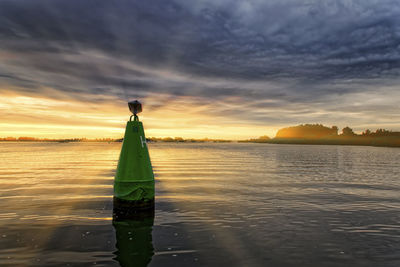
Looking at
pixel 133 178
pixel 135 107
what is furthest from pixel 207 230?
pixel 135 107

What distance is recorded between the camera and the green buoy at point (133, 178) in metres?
8.66

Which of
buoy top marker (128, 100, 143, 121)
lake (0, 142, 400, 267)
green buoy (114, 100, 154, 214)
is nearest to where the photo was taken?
lake (0, 142, 400, 267)

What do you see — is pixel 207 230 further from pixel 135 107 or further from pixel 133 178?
pixel 135 107

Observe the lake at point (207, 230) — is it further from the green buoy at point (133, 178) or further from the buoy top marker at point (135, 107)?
the buoy top marker at point (135, 107)

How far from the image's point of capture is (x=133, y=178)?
866 centimetres

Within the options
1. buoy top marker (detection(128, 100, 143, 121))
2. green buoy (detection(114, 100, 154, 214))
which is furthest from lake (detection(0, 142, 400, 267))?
buoy top marker (detection(128, 100, 143, 121))

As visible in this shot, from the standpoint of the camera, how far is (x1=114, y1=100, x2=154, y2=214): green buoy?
8656mm

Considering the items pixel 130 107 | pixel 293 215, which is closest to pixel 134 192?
pixel 130 107

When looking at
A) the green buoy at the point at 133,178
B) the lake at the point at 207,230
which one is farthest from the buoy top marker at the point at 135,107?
the lake at the point at 207,230

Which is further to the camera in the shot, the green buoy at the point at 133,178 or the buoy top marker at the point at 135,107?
the buoy top marker at the point at 135,107

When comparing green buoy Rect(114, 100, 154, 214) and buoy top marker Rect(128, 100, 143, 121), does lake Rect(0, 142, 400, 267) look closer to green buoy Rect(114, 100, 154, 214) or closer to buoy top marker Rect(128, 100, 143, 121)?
green buoy Rect(114, 100, 154, 214)

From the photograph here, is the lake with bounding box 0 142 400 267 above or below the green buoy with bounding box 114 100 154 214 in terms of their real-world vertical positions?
below

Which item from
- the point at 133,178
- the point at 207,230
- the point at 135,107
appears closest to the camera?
the point at 207,230

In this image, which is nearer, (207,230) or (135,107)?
(207,230)
